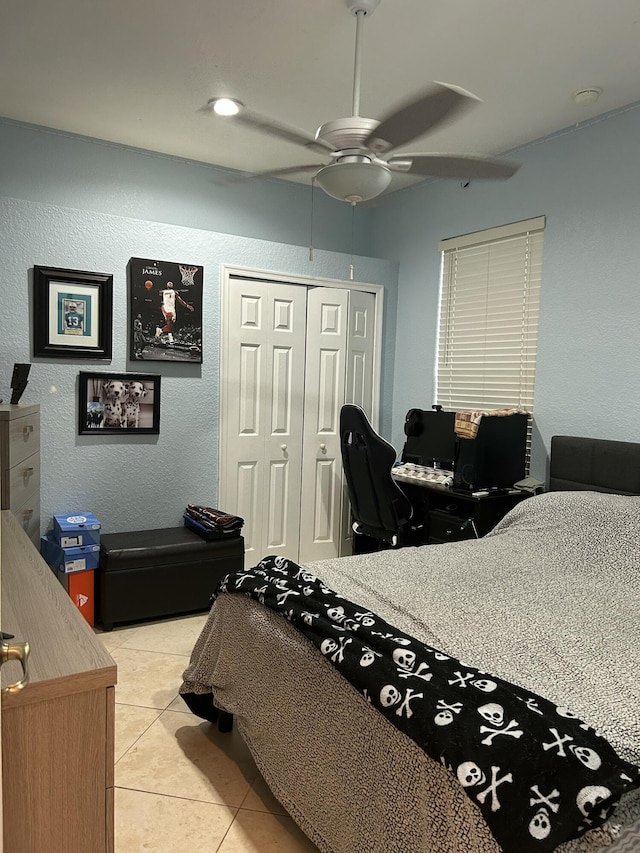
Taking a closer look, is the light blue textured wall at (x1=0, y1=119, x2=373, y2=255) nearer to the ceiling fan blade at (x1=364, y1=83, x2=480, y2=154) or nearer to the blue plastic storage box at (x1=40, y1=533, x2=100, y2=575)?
the ceiling fan blade at (x1=364, y1=83, x2=480, y2=154)

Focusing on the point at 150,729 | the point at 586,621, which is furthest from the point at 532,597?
the point at 150,729

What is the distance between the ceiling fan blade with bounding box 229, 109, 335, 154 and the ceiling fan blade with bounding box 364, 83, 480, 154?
15 centimetres

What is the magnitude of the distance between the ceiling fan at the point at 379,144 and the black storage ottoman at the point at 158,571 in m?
2.11

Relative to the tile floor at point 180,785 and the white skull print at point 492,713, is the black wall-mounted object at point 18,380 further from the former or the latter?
the white skull print at point 492,713

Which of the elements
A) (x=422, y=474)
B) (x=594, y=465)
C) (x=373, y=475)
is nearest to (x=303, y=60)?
(x=373, y=475)

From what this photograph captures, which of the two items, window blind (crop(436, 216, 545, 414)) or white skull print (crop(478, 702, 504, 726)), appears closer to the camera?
white skull print (crop(478, 702, 504, 726))

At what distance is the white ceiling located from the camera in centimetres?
229

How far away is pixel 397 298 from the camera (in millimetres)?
4500

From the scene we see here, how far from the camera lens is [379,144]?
1938mm

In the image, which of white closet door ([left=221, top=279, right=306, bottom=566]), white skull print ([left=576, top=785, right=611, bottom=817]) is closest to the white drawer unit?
white closet door ([left=221, top=279, right=306, bottom=566])

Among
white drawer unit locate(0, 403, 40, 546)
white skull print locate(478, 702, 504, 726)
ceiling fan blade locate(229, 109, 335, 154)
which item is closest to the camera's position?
white skull print locate(478, 702, 504, 726)

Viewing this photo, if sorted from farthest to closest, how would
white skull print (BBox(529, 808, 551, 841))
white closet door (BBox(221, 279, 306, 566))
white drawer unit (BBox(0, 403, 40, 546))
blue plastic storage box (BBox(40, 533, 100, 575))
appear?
white closet door (BBox(221, 279, 306, 566)) → blue plastic storage box (BBox(40, 533, 100, 575)) → white drawer unit (BBox(0, 403, 40, 546)) → white skull print (BBox(529, 808, 551, 841))

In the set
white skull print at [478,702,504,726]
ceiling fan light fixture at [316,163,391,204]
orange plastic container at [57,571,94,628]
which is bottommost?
orange plastic container at [57,571,94,628]

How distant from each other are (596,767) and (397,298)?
369 cm
